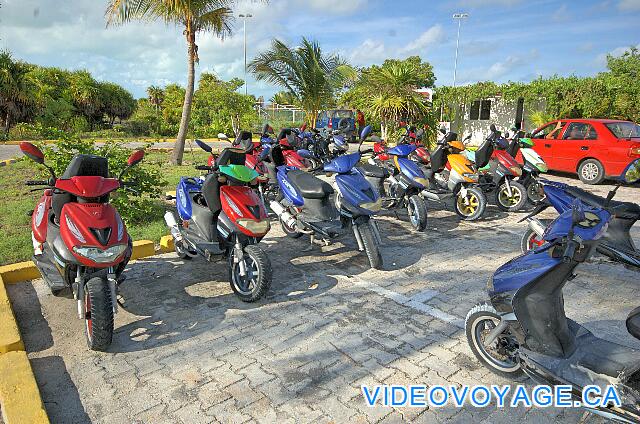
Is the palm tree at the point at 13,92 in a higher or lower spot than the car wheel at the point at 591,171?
higher

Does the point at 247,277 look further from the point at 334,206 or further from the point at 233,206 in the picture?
the point at 334,206

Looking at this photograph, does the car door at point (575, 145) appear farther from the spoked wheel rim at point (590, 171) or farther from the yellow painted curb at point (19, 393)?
the yellow painted curb at point (19, 393)

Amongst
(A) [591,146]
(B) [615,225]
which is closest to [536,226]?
(B) [615,225]

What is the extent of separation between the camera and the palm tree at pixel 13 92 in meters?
20.6

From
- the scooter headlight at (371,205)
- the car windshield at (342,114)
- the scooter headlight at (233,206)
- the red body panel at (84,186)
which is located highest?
the car windshield at (342,114)

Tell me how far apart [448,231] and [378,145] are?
254 cm

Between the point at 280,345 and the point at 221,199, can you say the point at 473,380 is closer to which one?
the point at 280,345

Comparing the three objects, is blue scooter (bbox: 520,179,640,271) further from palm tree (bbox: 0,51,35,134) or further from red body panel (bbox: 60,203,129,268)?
palm tree (bbox: 0,51,35,134)

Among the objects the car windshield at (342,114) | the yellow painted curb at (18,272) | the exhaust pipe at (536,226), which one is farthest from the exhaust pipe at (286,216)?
the car windshield at (342,114)

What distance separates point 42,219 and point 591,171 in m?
11.6

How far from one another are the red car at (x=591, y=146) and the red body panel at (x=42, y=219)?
9608mm

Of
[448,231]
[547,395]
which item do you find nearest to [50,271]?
[547,395]

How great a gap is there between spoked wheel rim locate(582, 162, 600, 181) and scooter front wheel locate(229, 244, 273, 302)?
1003 cm

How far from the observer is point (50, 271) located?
11.5 ft
